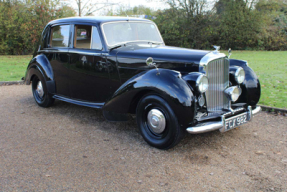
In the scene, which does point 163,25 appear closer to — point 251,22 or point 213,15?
point 213,15

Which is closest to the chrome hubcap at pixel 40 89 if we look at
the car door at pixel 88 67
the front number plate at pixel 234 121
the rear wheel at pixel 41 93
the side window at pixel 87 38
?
the rear wheel at pixel 41 93

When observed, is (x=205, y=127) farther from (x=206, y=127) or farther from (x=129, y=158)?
(x=129, y=158)

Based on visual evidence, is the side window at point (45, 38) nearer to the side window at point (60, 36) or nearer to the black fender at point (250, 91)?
the side window at point (60, 36)

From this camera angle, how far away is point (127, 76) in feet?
14.6

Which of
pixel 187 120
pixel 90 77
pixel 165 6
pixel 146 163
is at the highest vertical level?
pixel 165 6

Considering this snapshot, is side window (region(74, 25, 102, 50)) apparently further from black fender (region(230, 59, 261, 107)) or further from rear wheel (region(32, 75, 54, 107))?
black fender (region(230, 59, 261, 107))

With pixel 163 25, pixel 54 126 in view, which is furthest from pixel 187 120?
pixel 163 25

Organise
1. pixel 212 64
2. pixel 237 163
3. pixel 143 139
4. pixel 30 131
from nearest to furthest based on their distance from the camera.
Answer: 1. pixel 237 163
2. pixel 212 64
3. pixel 143 139
4. pixel 30 131

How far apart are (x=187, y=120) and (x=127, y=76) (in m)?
1.46

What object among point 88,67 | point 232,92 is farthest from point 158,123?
point 88,67

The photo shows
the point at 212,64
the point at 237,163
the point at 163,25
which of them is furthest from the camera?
the point at 163,25

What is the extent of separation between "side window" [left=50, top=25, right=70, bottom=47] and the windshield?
1061mm

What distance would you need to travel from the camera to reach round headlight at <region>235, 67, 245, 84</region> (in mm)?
4238

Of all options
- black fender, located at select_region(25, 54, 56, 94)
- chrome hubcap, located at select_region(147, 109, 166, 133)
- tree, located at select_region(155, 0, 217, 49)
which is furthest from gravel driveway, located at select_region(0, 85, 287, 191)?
tree, located at select_region(155, 0, 217, 49)
